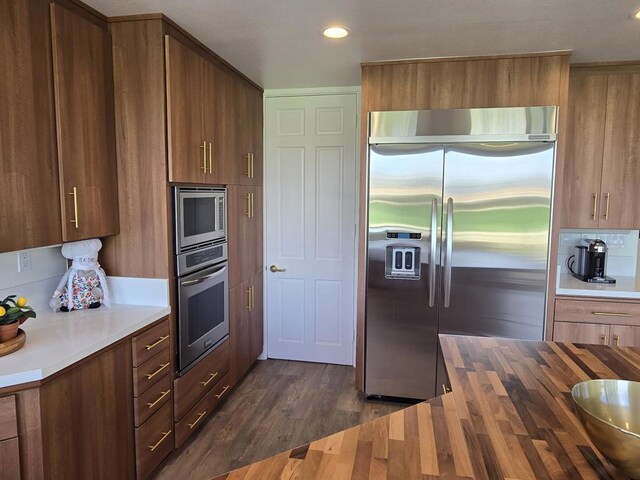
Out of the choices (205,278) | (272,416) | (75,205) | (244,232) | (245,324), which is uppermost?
(75,205)

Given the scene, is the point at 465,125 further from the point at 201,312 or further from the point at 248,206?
the point at 201,312

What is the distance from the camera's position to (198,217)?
270cm

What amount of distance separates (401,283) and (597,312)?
1323 mm

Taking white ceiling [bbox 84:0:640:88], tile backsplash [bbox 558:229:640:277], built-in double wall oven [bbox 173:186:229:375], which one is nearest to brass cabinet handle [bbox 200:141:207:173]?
built-in double wall oven [bbox 173:186:229:375]

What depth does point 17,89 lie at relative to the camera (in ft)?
5.80

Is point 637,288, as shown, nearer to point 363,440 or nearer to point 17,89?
point 363,440

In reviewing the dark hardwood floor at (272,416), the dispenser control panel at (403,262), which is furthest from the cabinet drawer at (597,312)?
the dark hardwood floor at (272,416)

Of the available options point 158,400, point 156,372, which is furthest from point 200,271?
point 158,400

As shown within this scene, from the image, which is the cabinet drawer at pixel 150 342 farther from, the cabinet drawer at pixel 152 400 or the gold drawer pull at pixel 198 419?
the gold drawer pull at pixel 198 419

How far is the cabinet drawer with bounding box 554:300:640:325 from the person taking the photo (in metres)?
2.92

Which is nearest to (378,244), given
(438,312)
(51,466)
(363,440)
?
(438,312)

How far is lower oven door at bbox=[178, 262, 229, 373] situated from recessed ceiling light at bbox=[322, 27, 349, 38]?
1597 mm

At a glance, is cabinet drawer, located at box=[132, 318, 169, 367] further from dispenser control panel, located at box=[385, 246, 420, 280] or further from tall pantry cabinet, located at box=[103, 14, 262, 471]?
dispenser control panel, located at box=[385, 246, 420, 280]

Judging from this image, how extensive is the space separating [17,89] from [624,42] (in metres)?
3.25
